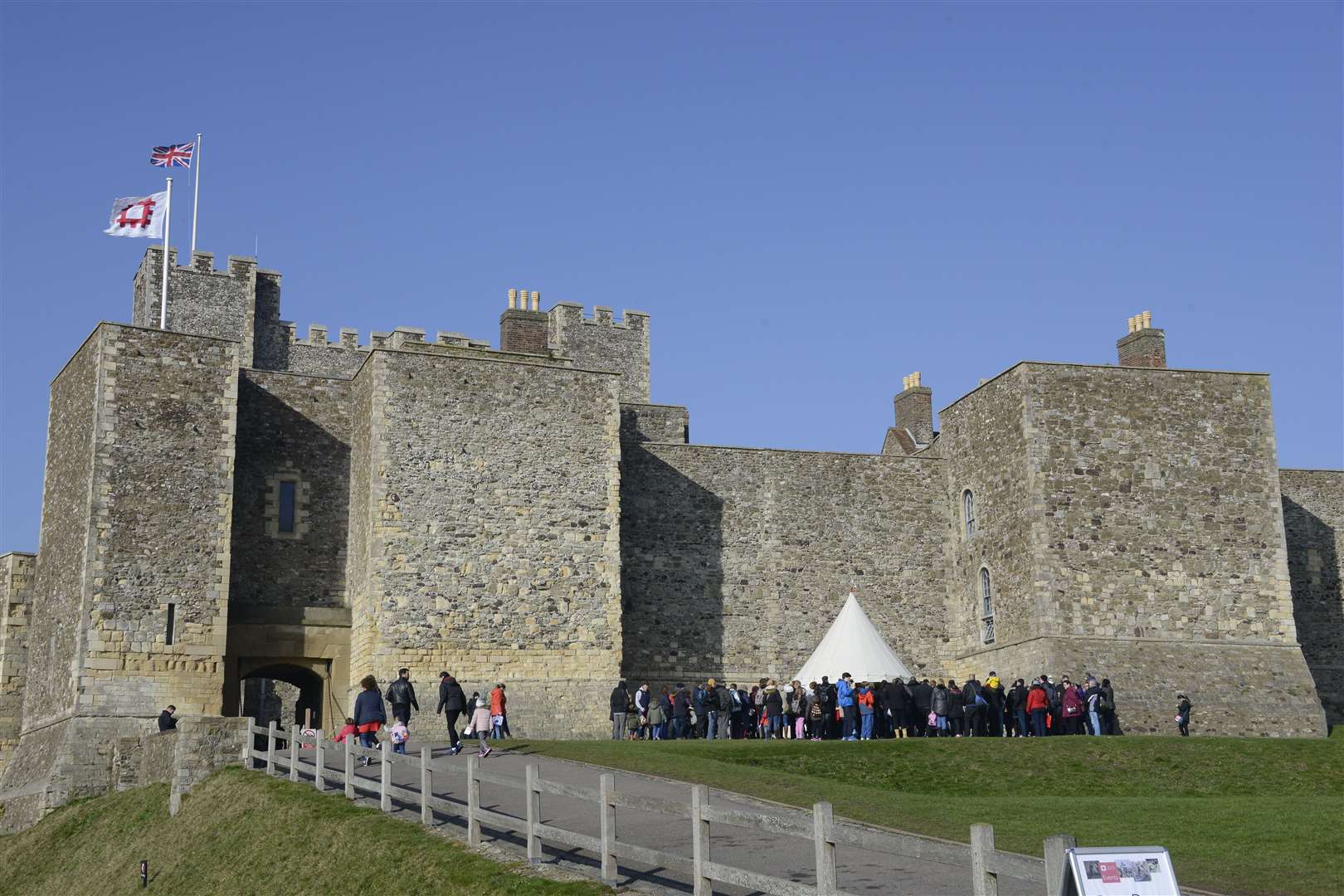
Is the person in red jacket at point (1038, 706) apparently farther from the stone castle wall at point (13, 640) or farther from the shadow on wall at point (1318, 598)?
the stone castle wall at point (13, 640)

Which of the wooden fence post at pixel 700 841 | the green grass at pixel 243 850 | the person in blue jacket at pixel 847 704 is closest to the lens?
the wooden fence post at pixel 700 841

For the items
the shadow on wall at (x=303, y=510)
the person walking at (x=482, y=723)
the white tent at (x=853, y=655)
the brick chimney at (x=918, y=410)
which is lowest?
the person walking at (x=482, y=723)

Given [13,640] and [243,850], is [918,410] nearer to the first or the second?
[13,640]

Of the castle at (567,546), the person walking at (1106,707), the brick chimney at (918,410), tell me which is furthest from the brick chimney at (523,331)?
the person walking at (1106,707)

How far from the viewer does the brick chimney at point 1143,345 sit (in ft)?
124

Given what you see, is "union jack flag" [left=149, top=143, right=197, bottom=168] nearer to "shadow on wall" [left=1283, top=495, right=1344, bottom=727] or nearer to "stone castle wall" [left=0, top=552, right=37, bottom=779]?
"stone castle wall" [left=0, top=552, right=37, bottom=779]

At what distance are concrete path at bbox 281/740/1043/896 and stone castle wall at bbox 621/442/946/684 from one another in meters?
14.0

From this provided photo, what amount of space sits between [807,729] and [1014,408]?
9.23 m

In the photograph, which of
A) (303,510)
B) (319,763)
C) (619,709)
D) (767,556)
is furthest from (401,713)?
(767,556)

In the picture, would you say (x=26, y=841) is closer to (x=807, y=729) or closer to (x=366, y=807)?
(x=366, y=807)

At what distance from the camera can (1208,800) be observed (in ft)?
67.8

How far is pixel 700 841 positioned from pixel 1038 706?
18741 millimetres

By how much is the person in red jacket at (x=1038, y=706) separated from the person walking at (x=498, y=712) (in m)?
9.75

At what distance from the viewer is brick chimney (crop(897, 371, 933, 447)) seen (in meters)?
46.6
